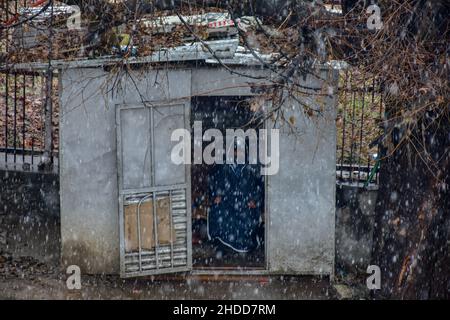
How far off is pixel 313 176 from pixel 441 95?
10.8 ft

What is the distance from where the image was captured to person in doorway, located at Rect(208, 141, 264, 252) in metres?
10.9

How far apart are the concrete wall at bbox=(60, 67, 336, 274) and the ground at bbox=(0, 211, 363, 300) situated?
0.24m

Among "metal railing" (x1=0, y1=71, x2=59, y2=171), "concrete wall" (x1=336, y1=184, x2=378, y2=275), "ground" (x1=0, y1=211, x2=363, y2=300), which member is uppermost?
"metal railing" (x1=0, y1=71, x2=59, y2=171)

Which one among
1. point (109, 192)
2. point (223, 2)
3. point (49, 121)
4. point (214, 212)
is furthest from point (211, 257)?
point (223, 2)

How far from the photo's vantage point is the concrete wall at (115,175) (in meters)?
9.24

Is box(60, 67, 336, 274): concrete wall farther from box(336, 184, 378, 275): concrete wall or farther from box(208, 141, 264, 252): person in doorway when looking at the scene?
box(208, 141, 264, 252): person in doorway

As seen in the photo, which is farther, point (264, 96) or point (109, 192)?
point (109, 192)

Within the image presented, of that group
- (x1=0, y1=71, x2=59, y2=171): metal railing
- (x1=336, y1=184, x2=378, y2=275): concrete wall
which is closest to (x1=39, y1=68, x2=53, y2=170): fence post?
(x1=0, y1=71, x2=59, y2=171): metal railing

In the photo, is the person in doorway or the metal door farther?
the person in doorway

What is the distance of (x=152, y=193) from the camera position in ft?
30.9

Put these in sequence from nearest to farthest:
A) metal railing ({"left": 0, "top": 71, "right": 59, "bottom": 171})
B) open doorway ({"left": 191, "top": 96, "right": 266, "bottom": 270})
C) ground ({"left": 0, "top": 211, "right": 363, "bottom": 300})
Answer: ground ({"left": 0, "top": 211, "right": 363, "bottom": 300}) < metal railing ({"left": 0, "top": 71, "right": 59, "bottom": 171}) < open doorway ({"left": 191, "top": 96, "right": 266, "bottom": 270})

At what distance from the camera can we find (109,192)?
9477 mm
